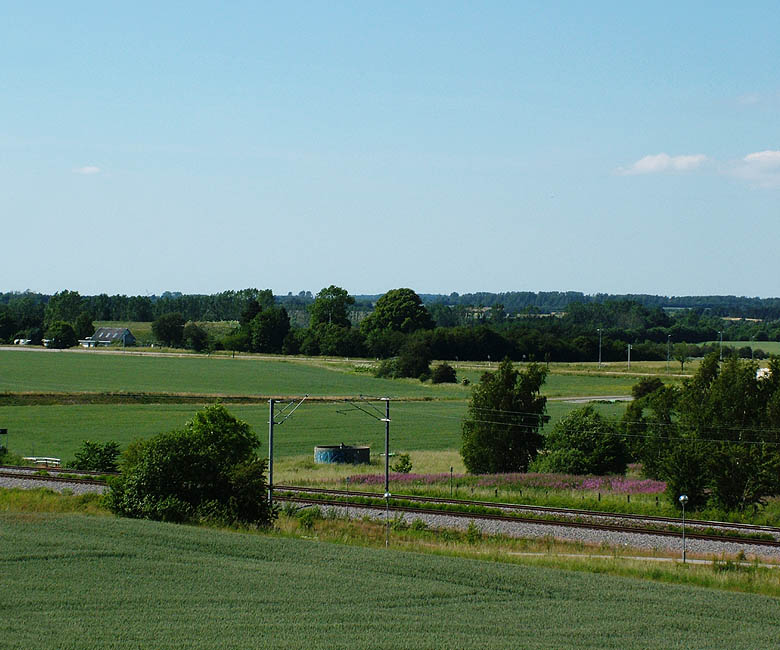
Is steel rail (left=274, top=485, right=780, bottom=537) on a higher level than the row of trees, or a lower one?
lower

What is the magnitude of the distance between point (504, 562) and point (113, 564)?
34.5 ft

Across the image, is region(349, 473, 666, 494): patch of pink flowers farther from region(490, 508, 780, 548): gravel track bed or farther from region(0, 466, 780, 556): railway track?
region(490, 508, 780, 548): gravel track bed

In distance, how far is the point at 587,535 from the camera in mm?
36812

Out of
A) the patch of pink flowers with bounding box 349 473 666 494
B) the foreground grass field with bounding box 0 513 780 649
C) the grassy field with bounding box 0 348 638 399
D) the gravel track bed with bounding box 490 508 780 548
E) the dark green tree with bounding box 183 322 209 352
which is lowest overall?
the patch of pink flowers with bounding box 349 473 666 494

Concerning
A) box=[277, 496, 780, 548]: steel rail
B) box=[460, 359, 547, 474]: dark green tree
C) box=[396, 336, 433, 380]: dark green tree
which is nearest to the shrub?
box=[277, 496, 780, 548]: steel rail

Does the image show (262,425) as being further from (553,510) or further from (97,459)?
(553,510)

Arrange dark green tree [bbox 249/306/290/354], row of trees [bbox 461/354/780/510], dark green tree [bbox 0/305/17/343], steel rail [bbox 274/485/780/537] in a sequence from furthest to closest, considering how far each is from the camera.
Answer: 1. dark green tree [bbox 0/305/17/343]
2. dark green tree [bbox 249/306/290/354]
3. row of trees [bbox 461/354/780/510]
4. steel rail [bbox 274/485/780/537]

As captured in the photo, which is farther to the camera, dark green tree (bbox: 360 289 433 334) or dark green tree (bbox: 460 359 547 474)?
dark green tree (bbox: 360 289 433 334)

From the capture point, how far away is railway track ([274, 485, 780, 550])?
1474 inches

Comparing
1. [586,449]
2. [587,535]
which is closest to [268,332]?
[586,449]

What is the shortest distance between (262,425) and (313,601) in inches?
2233

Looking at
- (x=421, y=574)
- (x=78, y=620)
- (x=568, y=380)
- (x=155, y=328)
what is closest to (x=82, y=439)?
(x=421, y=574)

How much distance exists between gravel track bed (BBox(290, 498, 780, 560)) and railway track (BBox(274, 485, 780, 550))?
420mm

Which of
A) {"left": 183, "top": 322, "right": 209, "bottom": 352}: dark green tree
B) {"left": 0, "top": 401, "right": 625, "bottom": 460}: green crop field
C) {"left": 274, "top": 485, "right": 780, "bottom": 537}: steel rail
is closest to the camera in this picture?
{"left": 274, "top": 485, "right": 780, "bottom": 537}: steel rail
